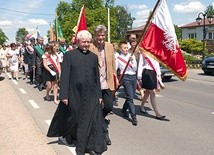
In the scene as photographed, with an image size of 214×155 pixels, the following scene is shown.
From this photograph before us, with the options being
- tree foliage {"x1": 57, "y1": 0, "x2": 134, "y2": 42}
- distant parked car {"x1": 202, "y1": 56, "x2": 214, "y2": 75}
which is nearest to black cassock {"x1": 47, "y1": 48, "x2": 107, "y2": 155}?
distant parked car {"x1": 202, "y1": 56, "x2": 214, "y2": 75}

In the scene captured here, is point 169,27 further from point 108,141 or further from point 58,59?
point 58,59

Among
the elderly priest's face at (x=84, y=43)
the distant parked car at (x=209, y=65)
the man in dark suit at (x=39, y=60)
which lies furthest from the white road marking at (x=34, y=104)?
the distant parked car at (x=209, y=65)

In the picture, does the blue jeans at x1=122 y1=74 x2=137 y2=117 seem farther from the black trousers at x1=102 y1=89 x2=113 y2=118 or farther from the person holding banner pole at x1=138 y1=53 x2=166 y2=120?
the black trousers at x1=102 y1=89 x2=113 y2=118

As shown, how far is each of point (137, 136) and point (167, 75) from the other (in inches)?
378

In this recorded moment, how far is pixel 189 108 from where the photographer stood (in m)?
8.51

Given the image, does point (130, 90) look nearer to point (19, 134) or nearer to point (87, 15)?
point (19, 134)

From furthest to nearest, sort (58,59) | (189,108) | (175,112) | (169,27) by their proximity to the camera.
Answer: (58,59) → (189,108) → (175,112) → (169,27)

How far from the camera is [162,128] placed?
6.43 metres

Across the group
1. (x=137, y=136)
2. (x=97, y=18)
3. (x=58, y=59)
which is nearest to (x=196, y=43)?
(x=97, y=18)

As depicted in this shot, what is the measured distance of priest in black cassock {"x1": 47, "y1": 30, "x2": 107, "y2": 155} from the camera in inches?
184

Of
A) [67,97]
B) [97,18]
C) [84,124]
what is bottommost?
[84,124]

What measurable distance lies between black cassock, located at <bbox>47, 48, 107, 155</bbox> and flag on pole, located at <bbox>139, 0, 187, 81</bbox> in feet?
6.54

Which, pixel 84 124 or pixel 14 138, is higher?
pixel 84 124

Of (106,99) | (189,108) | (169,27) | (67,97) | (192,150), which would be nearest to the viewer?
(67,97)
